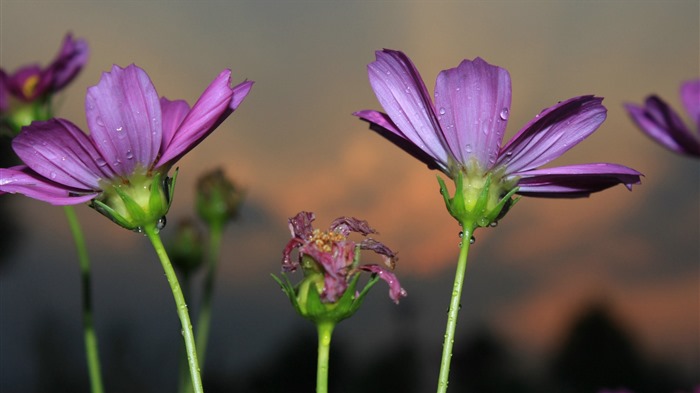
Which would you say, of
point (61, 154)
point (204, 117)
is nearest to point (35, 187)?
point (61, 154)

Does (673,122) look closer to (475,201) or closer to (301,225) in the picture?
(475,201)


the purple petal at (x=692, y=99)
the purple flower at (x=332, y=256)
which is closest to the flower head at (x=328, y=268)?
the purple flower at (x=332, y=256)

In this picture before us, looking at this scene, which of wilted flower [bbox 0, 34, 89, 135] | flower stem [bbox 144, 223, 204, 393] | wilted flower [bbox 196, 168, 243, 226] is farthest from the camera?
wilted flower [bbox 196, 168, 243, 226]

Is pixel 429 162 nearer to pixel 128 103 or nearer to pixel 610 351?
pixel 128 103

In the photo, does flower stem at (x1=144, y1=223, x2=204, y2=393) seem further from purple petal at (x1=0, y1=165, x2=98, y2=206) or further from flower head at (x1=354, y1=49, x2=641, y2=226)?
flower head at (x1=354, y1=49, x2=641, y2=226)

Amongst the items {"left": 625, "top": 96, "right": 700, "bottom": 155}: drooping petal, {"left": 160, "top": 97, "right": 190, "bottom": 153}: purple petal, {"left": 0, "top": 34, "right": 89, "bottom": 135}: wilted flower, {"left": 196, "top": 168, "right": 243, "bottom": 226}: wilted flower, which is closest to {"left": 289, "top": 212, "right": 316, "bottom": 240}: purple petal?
{"left": 160, "top": 97, "right": 190, "bottom": 153}: purple petal
